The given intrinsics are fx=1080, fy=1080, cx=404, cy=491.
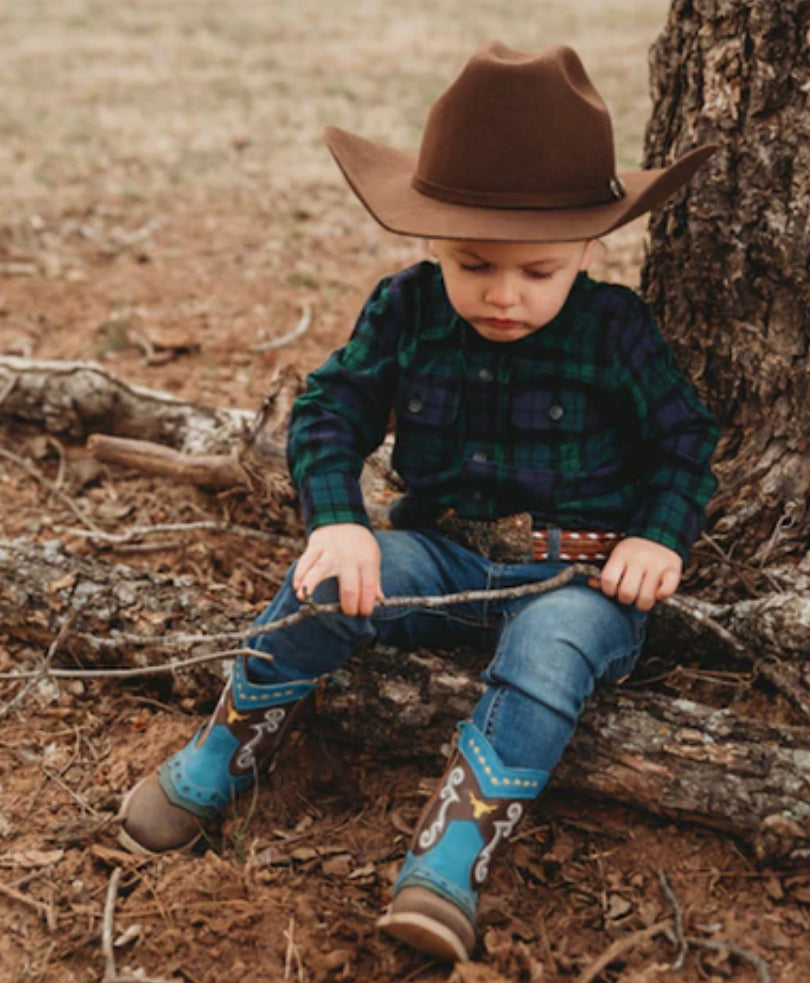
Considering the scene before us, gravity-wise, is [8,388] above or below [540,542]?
below

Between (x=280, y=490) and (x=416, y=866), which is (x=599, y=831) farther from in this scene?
(x=280, y=490)

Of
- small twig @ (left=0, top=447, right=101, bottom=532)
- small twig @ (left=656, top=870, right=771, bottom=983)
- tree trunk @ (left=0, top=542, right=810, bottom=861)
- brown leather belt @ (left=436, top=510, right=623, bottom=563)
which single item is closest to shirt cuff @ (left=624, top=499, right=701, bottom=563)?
brown leather belt @ (left=436, top=510, right=623, bottom=563)

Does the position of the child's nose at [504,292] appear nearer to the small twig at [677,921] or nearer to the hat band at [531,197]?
the hat band at [531,197]

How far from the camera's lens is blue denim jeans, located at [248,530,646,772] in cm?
220

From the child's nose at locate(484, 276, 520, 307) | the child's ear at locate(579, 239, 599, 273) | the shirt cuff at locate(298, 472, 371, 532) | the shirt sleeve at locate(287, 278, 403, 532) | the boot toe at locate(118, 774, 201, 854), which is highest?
the child's ear at locate(579, 239, 599, 273)

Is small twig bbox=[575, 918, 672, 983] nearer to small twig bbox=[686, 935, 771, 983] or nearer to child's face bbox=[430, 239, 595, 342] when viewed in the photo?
small twig bbox=[686, 935, 771, 983]

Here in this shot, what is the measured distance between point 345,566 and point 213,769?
551 millimetres

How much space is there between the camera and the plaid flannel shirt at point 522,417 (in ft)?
8.13

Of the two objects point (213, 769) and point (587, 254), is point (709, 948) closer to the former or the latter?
point (213, 769)

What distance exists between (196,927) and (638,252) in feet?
13.4

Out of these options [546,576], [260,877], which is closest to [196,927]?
[260,877]

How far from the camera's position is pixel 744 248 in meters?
2.60

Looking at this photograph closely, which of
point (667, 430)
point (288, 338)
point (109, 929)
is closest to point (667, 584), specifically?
point (667, 430)

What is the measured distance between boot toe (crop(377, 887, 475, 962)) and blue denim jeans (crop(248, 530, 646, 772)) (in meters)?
0.32
